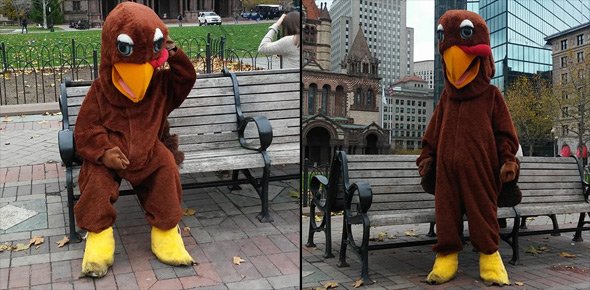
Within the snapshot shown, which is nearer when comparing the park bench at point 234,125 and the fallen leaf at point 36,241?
the fallen leaf at point 36,241

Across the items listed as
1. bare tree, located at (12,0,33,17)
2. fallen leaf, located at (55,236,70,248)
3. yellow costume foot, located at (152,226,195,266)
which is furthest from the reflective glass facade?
bare tree, located at (12,0,33,17)

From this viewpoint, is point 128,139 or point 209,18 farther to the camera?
point 209,18

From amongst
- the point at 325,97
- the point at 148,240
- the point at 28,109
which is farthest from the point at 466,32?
the point at 28,109

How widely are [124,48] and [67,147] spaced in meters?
0.66

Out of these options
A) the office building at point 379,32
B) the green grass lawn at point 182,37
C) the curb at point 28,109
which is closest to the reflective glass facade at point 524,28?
the office building at point 379,32

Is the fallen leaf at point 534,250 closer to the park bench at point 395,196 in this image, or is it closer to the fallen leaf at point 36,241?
the park bench at point 395,196

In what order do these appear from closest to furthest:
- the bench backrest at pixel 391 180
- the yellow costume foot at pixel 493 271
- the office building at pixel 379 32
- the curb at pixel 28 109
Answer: the yellow costume foot at pixel 493 271, the bench backrest at pixel 391 180, the office building at pixel 379 32, the curb at pixel 28 109

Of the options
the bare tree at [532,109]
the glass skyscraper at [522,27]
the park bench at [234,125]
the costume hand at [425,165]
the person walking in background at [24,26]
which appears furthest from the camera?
the person walking in background at [24,26]

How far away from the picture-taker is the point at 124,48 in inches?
107

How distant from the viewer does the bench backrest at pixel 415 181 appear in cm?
333

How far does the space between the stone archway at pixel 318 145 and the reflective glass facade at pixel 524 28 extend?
132 centimetres

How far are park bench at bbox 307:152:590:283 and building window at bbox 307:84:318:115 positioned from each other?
2.30ft

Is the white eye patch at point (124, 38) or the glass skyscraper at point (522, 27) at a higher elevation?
the glass skyscraper at point (522, 27)

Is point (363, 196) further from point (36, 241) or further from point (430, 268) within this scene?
point (36, 241)
